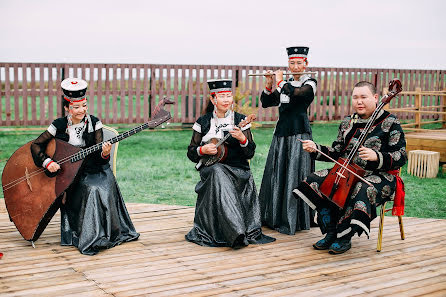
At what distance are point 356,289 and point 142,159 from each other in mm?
5770

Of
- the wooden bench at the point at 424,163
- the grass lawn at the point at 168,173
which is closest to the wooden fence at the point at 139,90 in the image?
the grass lawn at the point at 168,173

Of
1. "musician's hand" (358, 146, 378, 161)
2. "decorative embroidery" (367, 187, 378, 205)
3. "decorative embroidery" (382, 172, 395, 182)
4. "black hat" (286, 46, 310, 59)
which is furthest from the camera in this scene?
"black hat" (286, 46, 310, 59)

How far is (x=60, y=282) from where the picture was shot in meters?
3.46

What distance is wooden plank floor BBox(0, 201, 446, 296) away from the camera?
3.36 m

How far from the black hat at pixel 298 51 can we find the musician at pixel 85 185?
1.66m

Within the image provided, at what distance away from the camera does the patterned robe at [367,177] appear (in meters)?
3.98

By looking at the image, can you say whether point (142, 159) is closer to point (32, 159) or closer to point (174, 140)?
point (174, 140)

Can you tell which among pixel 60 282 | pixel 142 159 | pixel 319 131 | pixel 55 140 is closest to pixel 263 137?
pixel 319 131

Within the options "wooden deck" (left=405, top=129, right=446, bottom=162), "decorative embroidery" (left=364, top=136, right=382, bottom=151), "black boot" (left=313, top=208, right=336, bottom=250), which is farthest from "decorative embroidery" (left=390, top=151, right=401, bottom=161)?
"wooden deck" (left=405, top=129, right=446, bottom=162)

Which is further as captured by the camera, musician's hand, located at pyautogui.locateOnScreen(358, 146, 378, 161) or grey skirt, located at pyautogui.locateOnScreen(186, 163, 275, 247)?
grey skirt, located at pyautogui.locateOnScreen(186, 163, 275, 247)

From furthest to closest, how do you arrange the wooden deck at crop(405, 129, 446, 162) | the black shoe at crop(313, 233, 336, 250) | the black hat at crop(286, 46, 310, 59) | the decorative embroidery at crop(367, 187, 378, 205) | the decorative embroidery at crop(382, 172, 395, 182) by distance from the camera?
the wooden deck at crop(405, 129, 446, 162) < the black hat at crop(286, 46, 310, 59) < the black shoe at crop(313, 233, 336, 250) < the decorative embroidery at crop(382, 172, 395, 182) < the decorative embroidery at crop(367, 187, 378, 205)

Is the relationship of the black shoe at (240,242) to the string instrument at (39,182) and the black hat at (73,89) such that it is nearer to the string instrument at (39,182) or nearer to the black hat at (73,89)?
the string instrument at (39,182)

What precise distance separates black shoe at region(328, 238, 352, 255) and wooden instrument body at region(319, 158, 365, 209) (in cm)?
27

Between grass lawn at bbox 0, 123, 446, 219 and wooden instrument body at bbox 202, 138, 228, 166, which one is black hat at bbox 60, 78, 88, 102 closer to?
wooden instrument body at bbox 202, 138, 228, 166
